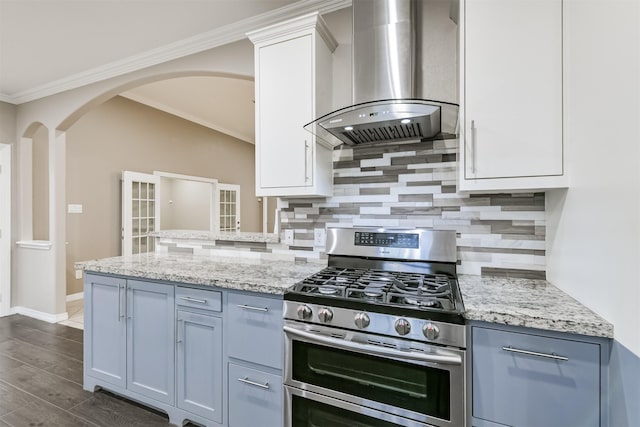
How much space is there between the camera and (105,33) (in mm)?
2639

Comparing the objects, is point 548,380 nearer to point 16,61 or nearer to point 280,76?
point 280,76

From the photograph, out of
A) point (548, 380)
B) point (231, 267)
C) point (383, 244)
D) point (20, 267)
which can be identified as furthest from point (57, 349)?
point (548, 380)

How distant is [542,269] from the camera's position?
1693mm

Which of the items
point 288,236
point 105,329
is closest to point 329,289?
point 288,236

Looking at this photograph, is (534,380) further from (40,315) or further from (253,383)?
(40,315)

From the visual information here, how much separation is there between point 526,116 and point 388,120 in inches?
23.7

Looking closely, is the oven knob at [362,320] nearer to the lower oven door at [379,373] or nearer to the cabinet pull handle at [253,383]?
the lower oven door at [379,373]

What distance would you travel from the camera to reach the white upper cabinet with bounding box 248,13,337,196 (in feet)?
6.24

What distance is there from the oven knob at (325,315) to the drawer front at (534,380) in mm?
571

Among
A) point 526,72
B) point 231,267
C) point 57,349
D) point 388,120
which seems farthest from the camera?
point 57,349

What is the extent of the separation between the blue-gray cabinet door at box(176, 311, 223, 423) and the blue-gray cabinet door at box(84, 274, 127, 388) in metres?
0.51

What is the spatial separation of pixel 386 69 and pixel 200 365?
1.94 meters

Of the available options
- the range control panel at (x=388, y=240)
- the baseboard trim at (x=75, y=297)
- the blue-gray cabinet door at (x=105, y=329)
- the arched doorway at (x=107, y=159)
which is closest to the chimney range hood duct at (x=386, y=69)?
the range control panel at (x=388, y=240)

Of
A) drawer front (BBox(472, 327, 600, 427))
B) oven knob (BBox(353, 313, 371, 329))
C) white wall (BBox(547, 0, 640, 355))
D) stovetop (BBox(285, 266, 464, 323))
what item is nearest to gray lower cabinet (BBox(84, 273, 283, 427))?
stovetop (BBox(285, 266, 464, 323))
